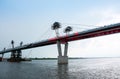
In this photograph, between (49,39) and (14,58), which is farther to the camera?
(14,58)

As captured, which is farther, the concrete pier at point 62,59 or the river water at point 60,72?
the concrete pier at point 62,59

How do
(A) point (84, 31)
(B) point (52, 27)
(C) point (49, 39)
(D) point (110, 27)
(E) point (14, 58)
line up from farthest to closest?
(E) point (14, 58), (B) point (52, 27), (C) point (49, 39), (A) point (84, 31), (D) point (110, 27)

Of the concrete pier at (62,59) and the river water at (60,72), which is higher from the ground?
the concrete pier at (62,59)

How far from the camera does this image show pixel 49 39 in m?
107

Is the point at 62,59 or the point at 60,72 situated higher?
the point at 62,59

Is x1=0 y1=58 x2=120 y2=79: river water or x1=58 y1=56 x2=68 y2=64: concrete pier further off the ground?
x1=58 y1=56 x2=68 y2=64: concrete pier

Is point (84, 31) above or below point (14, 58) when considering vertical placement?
above

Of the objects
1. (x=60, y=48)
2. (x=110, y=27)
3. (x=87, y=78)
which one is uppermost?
(x=110, y=27)

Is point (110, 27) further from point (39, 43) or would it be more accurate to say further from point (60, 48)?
point (39, 43)

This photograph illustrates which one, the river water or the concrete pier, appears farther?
the concrete pier

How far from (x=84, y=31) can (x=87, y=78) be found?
42.4 metres

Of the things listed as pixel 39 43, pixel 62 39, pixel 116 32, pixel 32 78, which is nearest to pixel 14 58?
pixel 39 43

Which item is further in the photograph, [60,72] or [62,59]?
[62,59]

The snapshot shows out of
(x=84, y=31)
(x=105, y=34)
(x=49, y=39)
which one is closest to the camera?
(x=105, y=34)
